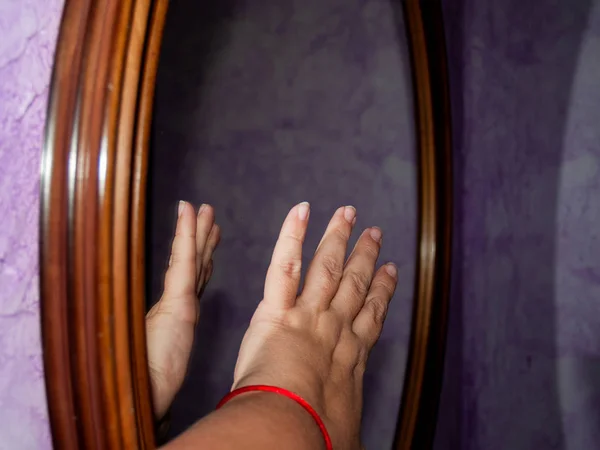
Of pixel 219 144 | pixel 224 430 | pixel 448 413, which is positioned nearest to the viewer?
pixel 224 430

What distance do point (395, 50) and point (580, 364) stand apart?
0.45 m

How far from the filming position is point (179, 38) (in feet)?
1.16

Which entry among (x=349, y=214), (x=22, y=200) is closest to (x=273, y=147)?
(x=349, y=214)

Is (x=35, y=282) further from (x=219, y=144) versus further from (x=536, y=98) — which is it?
(x=536, y=98)

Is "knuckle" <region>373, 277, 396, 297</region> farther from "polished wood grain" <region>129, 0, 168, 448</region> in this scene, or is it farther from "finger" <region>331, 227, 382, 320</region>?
"polished wood grain" <region>129, 0, 168, 448</region>

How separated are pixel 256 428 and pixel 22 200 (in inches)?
8.6

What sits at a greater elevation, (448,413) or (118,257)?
(118,257)

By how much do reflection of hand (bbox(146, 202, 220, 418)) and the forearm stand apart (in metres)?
0.06

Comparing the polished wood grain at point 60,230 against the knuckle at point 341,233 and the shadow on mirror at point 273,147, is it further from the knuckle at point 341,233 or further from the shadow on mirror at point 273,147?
the knuckle at point 341,233

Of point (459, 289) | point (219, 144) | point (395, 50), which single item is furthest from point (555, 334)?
point (219, 144)

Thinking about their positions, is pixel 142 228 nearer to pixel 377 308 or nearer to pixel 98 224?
pixel 98 224

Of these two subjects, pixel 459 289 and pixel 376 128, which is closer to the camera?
pixel 376 128

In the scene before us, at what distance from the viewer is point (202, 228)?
38cm

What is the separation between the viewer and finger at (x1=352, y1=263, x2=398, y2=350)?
44 cm
